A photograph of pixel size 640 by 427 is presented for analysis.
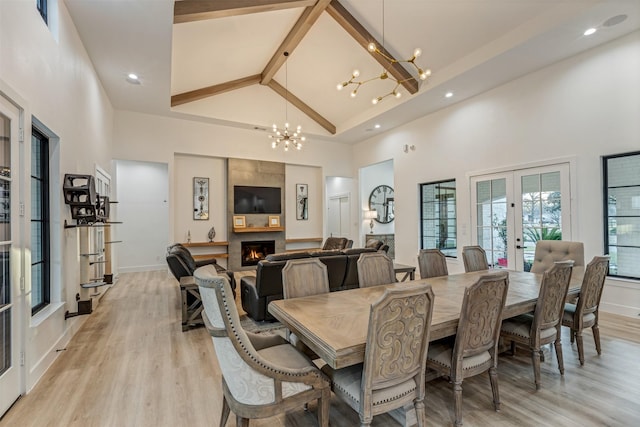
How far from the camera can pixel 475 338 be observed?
196 centimetres

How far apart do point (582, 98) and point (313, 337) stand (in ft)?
17.6

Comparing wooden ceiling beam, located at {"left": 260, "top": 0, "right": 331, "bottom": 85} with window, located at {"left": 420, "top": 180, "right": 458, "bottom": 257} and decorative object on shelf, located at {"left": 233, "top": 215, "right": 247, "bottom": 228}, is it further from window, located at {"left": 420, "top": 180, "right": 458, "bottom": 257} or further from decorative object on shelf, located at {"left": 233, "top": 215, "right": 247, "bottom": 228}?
window, located at {"left": 420, "top": 180, "right": 458, "bottom": 257}

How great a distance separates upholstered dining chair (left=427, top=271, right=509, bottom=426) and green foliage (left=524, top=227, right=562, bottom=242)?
12.0 ft

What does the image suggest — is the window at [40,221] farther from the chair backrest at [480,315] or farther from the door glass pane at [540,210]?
the door glass pane at [540,210]

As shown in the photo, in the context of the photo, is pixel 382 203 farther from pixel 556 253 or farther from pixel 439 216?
pixel 556 253

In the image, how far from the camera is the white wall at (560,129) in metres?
4.00

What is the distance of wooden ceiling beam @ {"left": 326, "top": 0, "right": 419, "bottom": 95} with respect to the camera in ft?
16.3

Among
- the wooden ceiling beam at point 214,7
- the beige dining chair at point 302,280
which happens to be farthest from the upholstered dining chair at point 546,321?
the wooden ceiling beam at point 214,7

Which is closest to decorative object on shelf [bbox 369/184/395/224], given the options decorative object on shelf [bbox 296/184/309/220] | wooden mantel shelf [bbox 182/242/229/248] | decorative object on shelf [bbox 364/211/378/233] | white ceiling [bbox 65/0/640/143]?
decorative object on shelf [bbox 364/211/378/233]

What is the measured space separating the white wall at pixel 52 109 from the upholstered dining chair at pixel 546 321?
158 inches

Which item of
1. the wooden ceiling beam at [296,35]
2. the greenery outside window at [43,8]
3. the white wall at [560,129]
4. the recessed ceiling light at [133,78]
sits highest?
the wooden ceiling beam at [296,35]

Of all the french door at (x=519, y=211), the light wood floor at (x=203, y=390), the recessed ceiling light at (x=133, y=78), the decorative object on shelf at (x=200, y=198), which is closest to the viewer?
the light wood floor at (x=203, y=390)

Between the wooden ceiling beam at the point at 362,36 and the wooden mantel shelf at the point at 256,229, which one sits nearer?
the wooden ceiling beam at the point at 362,36

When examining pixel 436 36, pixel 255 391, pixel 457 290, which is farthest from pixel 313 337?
pixel 436 36
